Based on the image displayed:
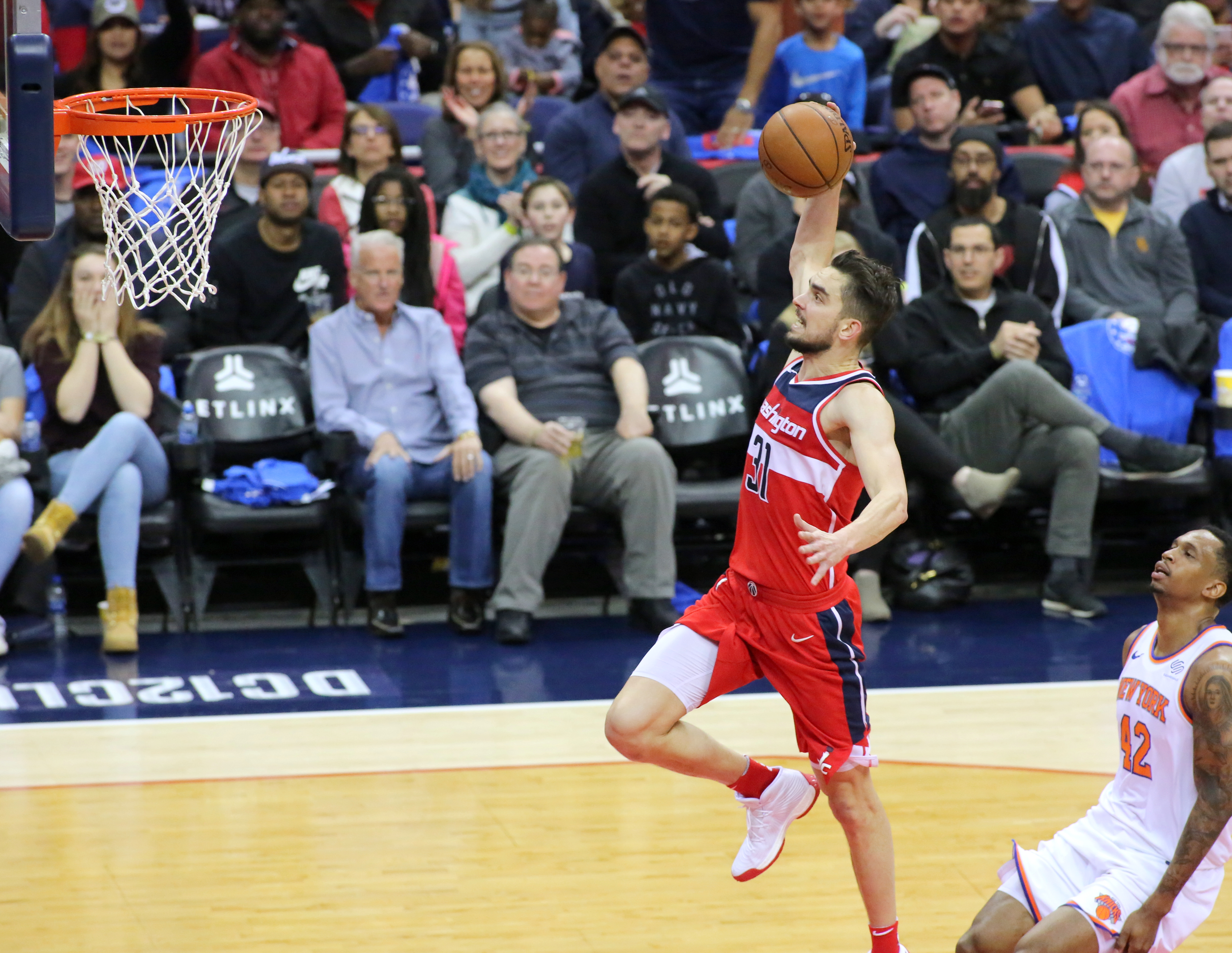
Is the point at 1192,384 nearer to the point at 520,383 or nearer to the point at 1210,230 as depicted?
the point at 1210,230

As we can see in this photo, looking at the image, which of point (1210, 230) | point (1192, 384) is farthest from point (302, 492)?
point (1210, 230)

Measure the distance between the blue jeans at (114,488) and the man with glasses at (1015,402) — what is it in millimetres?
3481

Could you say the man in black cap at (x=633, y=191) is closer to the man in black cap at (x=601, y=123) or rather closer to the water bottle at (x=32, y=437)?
the man in black cap at (x=601, y=123)

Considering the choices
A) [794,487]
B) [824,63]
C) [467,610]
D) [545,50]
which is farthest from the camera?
[545,50]

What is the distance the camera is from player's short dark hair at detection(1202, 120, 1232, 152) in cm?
841

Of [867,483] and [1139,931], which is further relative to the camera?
[867,483]

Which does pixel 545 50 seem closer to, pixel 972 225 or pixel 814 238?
pixel 972 225

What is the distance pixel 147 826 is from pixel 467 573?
2450mm

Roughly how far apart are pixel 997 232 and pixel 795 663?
451 cm

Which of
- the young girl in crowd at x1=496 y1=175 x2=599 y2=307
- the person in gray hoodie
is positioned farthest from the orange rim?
the person in gray hoodie

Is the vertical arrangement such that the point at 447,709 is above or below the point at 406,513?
below

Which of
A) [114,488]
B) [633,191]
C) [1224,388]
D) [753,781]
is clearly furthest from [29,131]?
[1224,388]

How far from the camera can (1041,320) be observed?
7.91 m

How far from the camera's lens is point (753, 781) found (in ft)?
14.5
